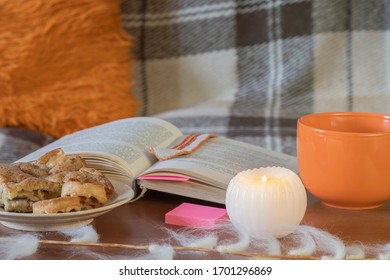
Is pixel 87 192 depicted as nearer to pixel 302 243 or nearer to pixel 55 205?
pixel 55 205

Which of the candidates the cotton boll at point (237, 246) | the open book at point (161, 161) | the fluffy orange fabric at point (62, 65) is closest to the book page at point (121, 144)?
the open book at point (161, 161)

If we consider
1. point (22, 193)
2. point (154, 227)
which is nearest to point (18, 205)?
point (22, 193)

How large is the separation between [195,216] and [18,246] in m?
0.20

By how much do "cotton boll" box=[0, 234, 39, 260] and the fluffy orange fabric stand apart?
760mm

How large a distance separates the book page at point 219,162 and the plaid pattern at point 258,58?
1.76ft

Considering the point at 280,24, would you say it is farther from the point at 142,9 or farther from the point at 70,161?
the point at 70,161

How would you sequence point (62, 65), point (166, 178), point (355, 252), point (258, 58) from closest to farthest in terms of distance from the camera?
1. point (355, 252)
2. point (166, 178)
3. point (62, 65)
4. point (258, 58)

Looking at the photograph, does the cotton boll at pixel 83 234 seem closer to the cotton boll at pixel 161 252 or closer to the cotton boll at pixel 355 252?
the cotton boll at pixel 161 252

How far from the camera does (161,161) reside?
917 mm

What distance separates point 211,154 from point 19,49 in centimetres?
67

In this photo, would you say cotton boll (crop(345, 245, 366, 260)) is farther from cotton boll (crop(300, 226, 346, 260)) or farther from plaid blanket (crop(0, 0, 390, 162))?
plaid blanket (crop(0, 0, 390, 162))

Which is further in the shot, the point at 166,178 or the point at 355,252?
the point at 166,178

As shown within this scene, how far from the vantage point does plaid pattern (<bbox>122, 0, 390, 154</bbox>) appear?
1.60 meters

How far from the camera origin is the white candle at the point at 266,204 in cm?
73
